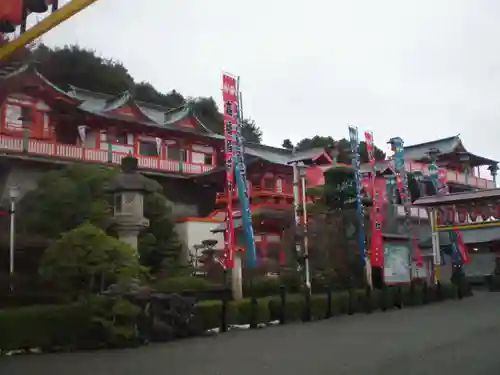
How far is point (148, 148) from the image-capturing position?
28453mm

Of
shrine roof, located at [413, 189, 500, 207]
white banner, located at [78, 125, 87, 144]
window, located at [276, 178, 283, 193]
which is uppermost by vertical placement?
white banner, located at [78, 125, 87, 144]

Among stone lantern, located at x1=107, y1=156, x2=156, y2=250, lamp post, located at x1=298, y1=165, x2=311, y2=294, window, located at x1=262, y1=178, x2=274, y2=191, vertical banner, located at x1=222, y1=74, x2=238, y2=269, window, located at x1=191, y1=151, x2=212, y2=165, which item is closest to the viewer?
stone lantern, located at x1=107, y1=156, x2=156, y2=250

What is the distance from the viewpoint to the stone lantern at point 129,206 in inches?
543

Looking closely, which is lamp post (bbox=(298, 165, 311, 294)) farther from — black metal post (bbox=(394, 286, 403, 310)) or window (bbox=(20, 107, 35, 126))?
window (bbox=(20, 107, 35, 126))

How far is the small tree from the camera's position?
10734mm

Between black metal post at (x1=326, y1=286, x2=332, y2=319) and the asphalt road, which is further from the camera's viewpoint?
black metal post at (x1=326, y1=286, x2=332, y2=319)

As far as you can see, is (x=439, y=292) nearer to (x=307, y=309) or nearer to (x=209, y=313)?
(x=307, y=309)

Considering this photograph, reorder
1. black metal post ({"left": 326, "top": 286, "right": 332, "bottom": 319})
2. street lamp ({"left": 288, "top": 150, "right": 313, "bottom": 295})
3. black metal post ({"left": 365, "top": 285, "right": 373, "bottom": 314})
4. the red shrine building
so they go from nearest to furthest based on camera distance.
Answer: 1. black metal post ({"left": 326, "top": 286, "right": 332, "bottom": 319})
2. street lamp ({"left": 288, "top": 150, "right": 313, "bottom": 295})
3. black metal post ({"left": 365, "top": 285, "right": 373, "bottom": 314})
4. the red shrine building

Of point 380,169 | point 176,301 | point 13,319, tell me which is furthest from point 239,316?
point 380,169

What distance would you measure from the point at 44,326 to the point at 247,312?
5357mm

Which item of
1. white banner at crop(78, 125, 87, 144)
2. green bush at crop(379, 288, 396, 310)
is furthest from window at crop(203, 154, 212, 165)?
green bush at crop(379, 288, 396, 310)

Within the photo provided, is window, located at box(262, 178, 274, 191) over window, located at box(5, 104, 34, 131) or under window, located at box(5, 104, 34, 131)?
under

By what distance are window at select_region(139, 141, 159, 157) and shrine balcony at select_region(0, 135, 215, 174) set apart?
4.63ft

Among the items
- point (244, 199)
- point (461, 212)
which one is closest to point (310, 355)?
point (244, 199)
